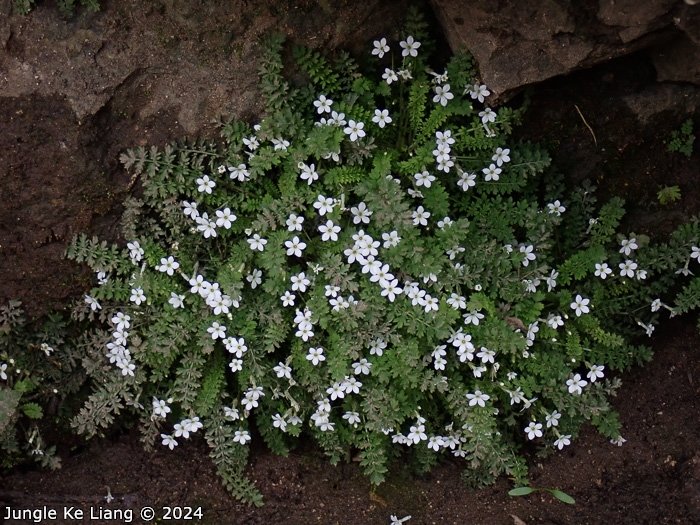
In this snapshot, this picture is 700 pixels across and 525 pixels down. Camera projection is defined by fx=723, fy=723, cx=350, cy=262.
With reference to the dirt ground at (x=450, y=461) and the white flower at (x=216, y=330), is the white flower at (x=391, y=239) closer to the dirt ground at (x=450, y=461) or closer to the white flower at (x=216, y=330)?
the white flower at (x=216, y=330)

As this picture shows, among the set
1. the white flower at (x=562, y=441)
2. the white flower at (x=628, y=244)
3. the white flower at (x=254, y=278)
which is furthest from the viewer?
the white flower at (x=628, y=244)

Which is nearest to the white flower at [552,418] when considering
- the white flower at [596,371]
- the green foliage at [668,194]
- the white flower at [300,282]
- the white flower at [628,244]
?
the white flower at [596,371]

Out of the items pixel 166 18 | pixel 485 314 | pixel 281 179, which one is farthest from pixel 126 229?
pixel 485 314

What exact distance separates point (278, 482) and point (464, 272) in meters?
1.82

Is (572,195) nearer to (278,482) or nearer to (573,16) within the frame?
(573,16)

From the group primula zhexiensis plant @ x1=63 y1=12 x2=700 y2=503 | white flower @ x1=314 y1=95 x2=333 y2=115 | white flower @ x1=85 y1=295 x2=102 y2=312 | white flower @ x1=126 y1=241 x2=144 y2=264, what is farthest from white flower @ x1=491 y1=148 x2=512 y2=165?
white flower @ x1=85 y1=295 x2=102 y2=312

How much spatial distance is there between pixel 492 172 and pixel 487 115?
35 centimetres

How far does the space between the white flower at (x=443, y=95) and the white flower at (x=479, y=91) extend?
11cm

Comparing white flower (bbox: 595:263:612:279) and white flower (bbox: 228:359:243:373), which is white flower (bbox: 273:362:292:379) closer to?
white flower (bbox: 228:359:243:373)

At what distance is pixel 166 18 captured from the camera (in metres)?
4.27

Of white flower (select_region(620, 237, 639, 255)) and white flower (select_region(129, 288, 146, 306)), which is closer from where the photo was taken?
white flower (select_region(129, 288, 146, 306))

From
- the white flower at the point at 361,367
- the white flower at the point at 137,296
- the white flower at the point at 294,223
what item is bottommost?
the white flower at the point at 361,367

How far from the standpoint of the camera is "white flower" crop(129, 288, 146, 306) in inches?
173

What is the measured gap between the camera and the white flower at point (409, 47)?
4320mm
